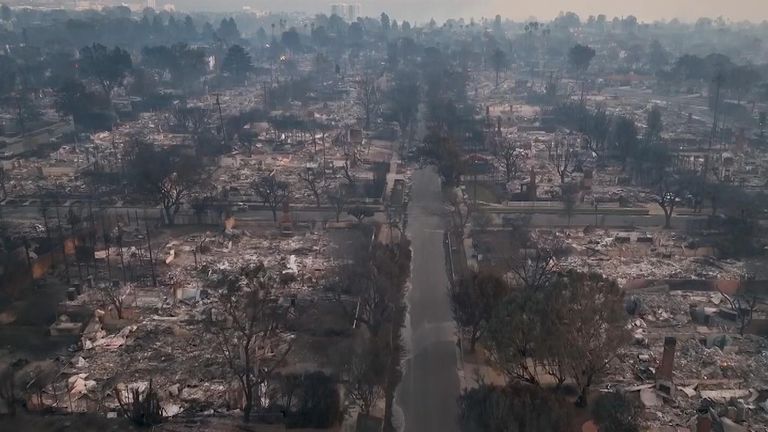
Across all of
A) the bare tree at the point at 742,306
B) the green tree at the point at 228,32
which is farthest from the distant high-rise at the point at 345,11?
the bare tree at the point at 742,306

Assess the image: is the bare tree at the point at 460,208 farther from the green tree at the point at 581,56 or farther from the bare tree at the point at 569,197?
the green tree at the point at 581,56

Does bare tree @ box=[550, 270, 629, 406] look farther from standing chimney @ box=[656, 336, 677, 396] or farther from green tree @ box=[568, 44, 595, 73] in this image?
green tree @ box=[568, 44, 595, 73]

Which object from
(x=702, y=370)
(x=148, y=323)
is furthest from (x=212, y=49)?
(x=702, y=370)

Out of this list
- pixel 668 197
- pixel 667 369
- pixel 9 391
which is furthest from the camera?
pixel 668 197

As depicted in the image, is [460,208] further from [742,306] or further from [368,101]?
[368,101]

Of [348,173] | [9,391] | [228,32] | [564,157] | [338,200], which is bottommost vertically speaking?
[9,391]

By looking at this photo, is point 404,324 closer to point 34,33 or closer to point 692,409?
point 692,409

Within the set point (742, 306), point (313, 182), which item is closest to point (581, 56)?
point (313, 182)
